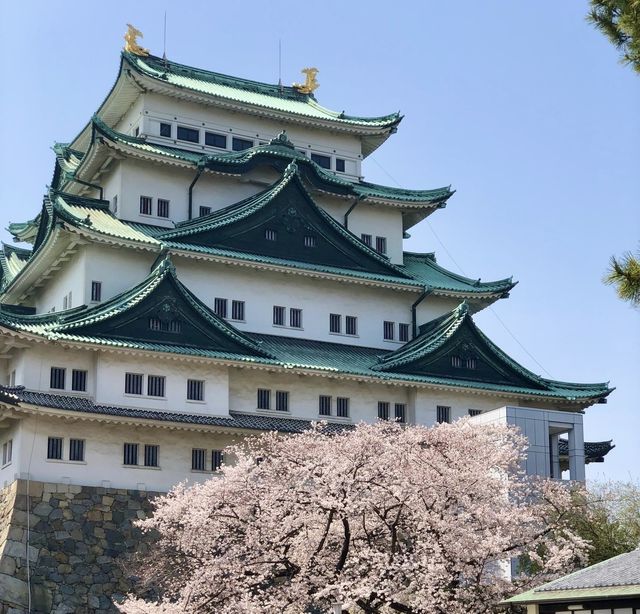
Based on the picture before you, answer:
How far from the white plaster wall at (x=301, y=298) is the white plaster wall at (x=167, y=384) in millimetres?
4529

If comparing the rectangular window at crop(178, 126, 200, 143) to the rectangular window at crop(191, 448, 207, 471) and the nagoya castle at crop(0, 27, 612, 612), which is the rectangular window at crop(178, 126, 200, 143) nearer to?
the nagoya castle at crop(0, 27, 612, 612)

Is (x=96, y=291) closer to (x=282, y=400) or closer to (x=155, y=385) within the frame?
(x=155, y=385)

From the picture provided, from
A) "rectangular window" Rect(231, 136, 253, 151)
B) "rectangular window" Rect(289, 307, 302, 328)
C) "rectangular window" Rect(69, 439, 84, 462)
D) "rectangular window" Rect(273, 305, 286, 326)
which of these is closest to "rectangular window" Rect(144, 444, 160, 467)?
"rectangular window" Rect(69, 439, 84, 462)

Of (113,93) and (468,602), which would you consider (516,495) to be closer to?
(468,602)

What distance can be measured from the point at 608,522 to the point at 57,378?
20468 mm

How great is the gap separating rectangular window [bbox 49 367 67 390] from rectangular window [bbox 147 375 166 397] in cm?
319

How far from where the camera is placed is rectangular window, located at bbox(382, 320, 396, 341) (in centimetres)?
5331

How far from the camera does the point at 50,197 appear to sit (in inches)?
1921

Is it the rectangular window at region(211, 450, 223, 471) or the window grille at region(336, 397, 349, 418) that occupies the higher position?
the window grille at region(336, 397, 349, 418)

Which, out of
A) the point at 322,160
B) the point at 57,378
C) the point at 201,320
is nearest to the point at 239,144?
the point at 322,160

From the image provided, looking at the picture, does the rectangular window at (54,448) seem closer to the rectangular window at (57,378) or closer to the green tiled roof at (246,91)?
the rectangular window at (57,378)

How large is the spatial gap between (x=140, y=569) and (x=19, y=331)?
31.4 feet

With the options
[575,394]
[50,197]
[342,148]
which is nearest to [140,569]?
[50,197]

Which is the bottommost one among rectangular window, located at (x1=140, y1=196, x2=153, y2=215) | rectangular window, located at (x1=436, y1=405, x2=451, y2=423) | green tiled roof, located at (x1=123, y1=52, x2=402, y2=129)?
rectangular window, located at (x1=436, y1=405, x2=451, y2=423)
